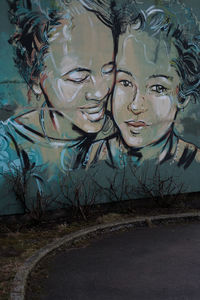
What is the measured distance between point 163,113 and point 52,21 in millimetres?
2707

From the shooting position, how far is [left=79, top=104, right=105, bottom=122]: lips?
6.64m

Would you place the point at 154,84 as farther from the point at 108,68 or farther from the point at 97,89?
the point at 97,89

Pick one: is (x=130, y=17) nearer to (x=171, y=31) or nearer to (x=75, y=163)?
(x=171, y=31)

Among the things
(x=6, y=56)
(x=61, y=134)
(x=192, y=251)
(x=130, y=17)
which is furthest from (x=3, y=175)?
(x=130, y=17)

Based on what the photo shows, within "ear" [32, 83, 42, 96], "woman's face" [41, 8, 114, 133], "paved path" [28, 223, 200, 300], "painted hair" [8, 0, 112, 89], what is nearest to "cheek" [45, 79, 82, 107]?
"woman's face" [41, 8, 114, 133]

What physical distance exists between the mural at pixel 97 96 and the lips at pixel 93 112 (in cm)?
2

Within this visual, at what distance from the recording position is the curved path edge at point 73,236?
389 centimetres

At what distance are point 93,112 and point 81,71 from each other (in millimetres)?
744

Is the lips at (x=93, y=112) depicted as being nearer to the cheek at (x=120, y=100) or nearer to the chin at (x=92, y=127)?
the chin at (x=92, y=127)

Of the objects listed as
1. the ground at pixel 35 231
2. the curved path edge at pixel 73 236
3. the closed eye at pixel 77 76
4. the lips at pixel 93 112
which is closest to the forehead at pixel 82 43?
the closed eye at pixel 77 76

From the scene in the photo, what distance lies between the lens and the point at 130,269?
4.54 meters

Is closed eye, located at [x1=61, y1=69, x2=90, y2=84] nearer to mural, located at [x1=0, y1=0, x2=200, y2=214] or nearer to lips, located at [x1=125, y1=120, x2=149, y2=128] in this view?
mural, located at [x1=0, y1=0, x2=200, y2=214]

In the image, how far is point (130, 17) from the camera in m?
6.91

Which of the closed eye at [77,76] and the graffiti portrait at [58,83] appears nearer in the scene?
the graffiti portrait at [58,83]
